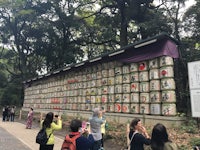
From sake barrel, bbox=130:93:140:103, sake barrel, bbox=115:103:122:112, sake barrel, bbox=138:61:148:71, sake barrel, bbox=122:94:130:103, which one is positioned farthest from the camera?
sake barrel, bbox=115:103:122:112

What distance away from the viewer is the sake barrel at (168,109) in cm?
988

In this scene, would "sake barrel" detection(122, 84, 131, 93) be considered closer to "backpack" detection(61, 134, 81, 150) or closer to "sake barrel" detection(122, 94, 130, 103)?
"sake barrel" detection(122, 94, 130, 103)

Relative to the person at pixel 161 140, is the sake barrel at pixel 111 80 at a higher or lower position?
higher

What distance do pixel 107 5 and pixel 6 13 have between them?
13131 millimetres

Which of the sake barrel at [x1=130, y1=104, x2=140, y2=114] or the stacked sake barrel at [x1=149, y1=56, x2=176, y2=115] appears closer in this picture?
the stacked sake barrel at [x1=149, y1=56, x2=176, y2=115]

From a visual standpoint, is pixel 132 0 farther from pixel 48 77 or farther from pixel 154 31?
pixel 48 77

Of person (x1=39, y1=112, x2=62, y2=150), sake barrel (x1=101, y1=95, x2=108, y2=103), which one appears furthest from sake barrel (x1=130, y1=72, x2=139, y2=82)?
person (x1=39, y1=112, x2=62, y2=150)

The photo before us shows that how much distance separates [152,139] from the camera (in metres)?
3.67

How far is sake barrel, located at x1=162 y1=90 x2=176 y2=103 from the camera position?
10.0 m

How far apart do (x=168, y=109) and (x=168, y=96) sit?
520mm

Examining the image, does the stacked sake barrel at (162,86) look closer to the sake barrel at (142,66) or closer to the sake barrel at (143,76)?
the sake barrel at (143,76)

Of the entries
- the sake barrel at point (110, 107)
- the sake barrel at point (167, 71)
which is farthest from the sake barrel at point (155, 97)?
the sake barrel at point (110, 107)

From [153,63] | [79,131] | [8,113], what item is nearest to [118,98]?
[153,63]

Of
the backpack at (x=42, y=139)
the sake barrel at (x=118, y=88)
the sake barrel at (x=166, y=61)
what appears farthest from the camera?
the sake barrel at (x=118, y=88)
